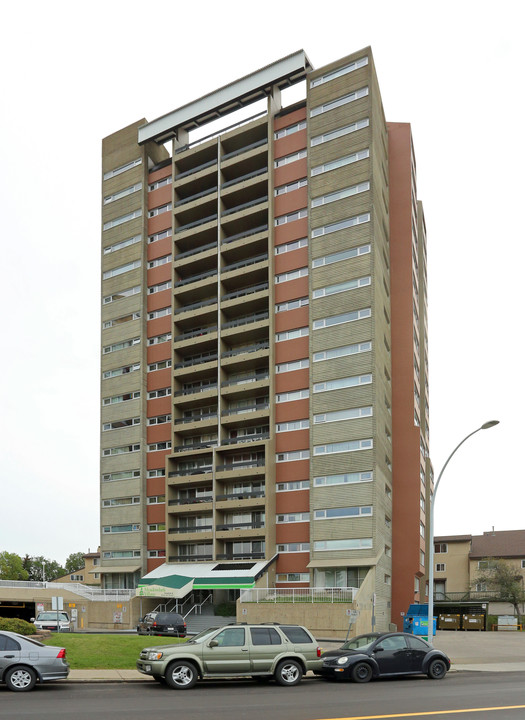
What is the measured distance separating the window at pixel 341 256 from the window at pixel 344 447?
13826 mm

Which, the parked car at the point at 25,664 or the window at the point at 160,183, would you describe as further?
the window at the point at 160,183

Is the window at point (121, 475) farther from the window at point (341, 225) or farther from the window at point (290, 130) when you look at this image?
the window at point (290, 130)

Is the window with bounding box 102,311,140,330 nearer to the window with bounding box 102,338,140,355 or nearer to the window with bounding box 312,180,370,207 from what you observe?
the window with bounding box 102,338,140,355

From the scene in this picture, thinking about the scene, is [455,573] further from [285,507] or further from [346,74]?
[346,74]

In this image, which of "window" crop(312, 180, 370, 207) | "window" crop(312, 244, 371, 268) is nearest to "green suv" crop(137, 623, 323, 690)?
"window" crop(312, 244, 371, 268)

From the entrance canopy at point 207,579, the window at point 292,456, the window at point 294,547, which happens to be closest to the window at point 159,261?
the window at point 292,456

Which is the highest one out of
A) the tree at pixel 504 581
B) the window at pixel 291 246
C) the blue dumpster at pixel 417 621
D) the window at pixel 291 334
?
the window at pixel 291 246

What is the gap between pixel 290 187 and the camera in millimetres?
63781

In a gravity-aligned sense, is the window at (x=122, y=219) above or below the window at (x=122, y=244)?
above

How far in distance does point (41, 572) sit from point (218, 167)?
317 ft

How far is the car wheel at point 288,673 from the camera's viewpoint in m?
22.2

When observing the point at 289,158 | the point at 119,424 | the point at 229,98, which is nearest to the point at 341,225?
the point at 289,158

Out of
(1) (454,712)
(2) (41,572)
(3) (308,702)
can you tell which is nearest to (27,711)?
(3) (308,702)

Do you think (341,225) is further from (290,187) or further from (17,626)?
(17,626)
